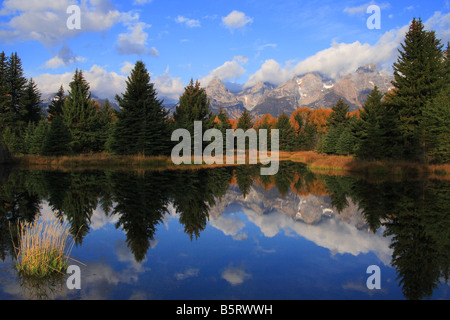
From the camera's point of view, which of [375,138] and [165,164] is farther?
[165,164]

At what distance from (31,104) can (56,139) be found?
2322 centimetres

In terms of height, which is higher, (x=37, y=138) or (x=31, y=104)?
(x=31, y=104)

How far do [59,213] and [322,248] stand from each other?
25.5 ft

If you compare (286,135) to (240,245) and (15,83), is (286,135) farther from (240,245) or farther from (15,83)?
(240,245)

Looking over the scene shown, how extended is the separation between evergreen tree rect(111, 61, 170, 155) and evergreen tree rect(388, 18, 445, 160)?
25.4 m

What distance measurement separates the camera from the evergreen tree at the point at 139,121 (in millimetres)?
33375

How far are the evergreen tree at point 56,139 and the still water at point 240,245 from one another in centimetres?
2259

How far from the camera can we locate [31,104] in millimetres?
51031

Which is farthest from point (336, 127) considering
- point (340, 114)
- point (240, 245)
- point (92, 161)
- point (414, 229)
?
point (240, 245)

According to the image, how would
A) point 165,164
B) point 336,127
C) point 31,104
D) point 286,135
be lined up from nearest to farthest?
point 165,164, point 31,104, point 336,127, point 286,135

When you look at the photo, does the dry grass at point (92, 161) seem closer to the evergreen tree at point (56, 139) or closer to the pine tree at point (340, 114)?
the evergreen tree at point (56, 139)

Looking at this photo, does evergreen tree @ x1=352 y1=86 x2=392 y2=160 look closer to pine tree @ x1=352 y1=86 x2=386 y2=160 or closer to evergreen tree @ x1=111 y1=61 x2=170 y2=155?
pine tree @ x1=352 y1=86 x2=386 y2=160

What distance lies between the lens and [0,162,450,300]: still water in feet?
14.9

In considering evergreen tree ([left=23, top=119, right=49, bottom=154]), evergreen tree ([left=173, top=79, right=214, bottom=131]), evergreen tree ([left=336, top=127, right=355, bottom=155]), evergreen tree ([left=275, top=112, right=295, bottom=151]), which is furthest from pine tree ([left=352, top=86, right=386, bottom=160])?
evergreen tree ([left=275, top=112, right=295, bottom=151])
